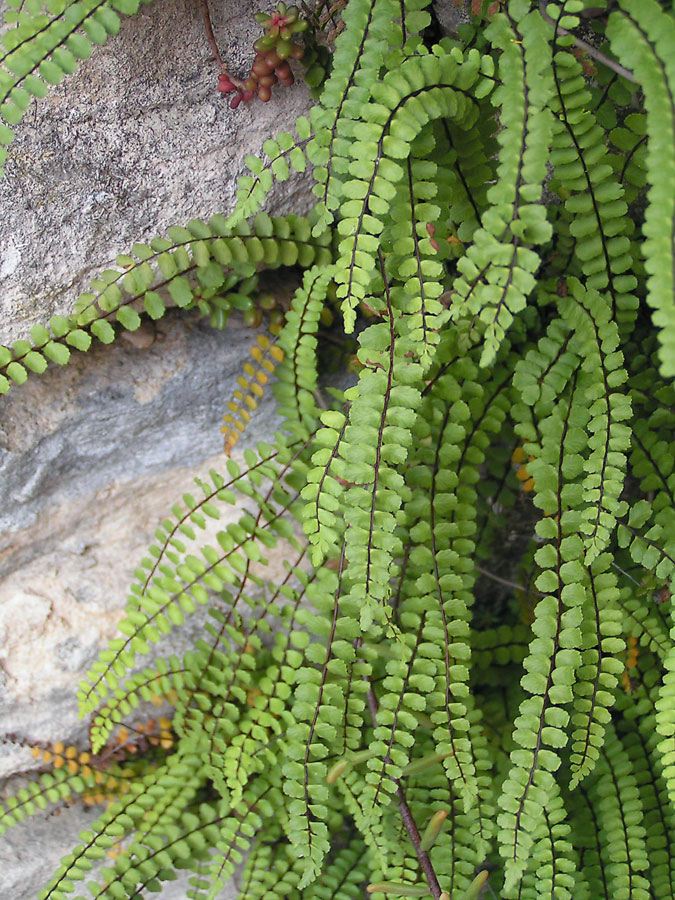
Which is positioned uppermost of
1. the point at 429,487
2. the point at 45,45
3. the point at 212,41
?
the point at 45,45

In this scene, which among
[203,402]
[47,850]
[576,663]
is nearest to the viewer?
[576,663]

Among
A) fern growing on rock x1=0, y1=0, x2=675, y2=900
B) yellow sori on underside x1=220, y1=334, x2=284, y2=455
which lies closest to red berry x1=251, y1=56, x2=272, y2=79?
fern growing on rock x1=0, y1=0, x2=675, y2=900

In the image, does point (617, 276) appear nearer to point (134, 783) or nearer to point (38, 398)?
point (38, 398)

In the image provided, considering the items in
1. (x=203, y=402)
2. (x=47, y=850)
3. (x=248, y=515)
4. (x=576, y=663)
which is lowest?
(x=47, y=850)

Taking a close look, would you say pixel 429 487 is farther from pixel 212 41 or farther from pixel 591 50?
pixel 212 41

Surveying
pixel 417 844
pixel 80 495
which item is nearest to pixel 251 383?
pixel 80 495

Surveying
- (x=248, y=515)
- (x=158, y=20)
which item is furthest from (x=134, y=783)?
(x=158, y=20)
